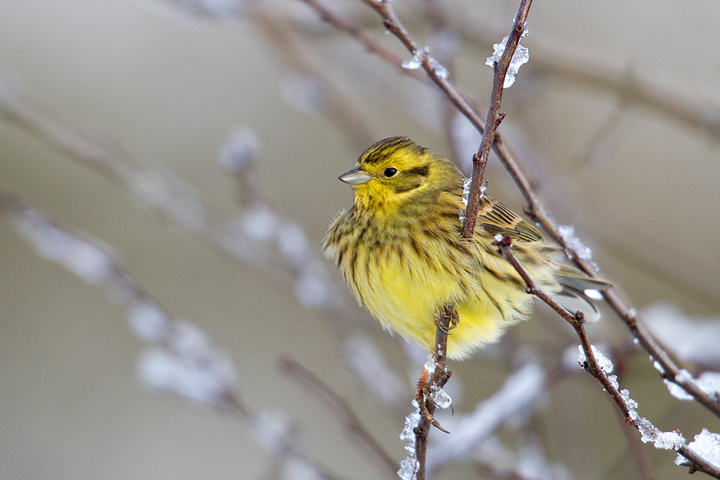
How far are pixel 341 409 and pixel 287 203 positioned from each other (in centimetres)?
635

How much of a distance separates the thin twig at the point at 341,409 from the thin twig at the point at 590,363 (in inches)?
39.2

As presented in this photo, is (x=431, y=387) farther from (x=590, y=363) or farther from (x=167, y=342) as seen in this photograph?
(x=167, y=342)

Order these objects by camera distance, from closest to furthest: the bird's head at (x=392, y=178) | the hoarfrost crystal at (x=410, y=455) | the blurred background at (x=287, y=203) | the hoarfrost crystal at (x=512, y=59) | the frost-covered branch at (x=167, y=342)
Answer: the hoarfrost crystal at (x=512, y=59) → the hoarfrost crystal at (x=410, y=455) → the frost-covered branch at (x=167, y=342) → the bird's head at (x=392, y=178) → the blurred background at (x=287, y=203)

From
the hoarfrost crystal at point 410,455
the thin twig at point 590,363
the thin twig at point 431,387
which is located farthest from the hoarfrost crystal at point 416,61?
the hoarfrost crystal at point 410,455

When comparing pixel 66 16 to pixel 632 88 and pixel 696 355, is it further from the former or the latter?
pixel 696 355

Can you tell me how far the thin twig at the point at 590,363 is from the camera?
173 centimetres

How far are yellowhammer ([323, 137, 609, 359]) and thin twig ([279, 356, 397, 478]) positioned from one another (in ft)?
1.63

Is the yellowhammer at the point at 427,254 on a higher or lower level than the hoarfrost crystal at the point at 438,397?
higher

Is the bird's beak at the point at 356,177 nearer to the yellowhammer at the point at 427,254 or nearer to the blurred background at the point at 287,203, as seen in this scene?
the yellowhammer at the point at 427,254

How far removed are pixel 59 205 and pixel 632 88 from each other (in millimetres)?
7051

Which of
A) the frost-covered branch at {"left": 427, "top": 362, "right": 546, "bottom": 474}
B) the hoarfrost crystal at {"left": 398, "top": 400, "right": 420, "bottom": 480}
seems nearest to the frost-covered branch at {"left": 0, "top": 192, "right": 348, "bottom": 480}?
the frost-covered branch at {"left": 427, "top": 362, "right": 546, "bottom": 474}

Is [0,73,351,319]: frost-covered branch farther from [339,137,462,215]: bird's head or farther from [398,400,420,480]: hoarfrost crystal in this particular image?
[398,400,420,480]: hoarfrost crystal

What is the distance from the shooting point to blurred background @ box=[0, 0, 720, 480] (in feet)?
12.0

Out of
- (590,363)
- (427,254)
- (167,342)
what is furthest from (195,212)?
(590,363)
